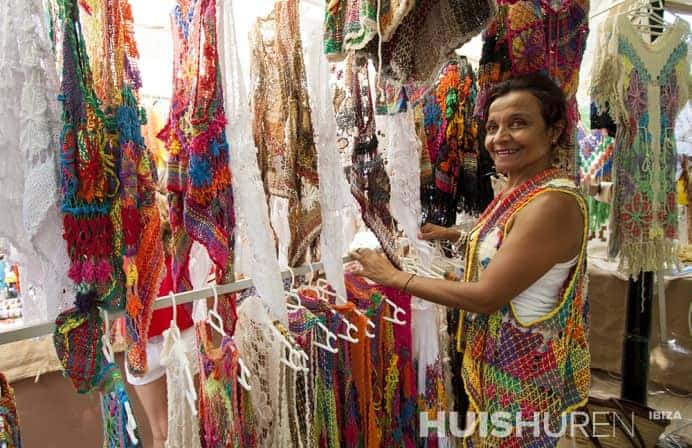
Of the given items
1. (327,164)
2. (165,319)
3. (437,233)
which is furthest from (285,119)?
(165,319)

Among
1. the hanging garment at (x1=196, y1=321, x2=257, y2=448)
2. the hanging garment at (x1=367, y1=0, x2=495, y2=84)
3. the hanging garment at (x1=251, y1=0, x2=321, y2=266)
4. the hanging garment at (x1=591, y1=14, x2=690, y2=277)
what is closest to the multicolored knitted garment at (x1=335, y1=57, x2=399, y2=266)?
the hanging garment at (x1=367, y1=0, x2=495, y2=84)

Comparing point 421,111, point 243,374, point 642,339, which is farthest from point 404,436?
point 642,339

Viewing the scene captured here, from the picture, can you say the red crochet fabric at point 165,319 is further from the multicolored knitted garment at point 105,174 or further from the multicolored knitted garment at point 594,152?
the multicolored knitted garment at point 594,152

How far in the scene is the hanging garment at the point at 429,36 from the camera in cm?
123

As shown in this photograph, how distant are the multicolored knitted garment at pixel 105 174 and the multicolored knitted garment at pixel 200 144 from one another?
9 cm

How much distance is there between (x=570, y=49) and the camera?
1.58 m

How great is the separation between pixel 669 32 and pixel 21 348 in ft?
11.6

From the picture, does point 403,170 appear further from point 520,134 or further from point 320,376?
point 320,376

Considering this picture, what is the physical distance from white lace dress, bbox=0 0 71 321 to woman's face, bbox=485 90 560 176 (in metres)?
1.05

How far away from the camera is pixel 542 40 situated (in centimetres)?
155

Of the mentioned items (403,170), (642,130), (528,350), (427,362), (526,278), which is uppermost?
(642,130)

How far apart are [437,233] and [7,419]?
1345 mm

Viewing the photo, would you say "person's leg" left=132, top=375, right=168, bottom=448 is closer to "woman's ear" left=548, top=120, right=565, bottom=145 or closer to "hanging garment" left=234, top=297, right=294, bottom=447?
"hanging garment" left=234, top=297, right=294, bottom=447

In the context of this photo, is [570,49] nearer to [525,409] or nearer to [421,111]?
[421,111]
